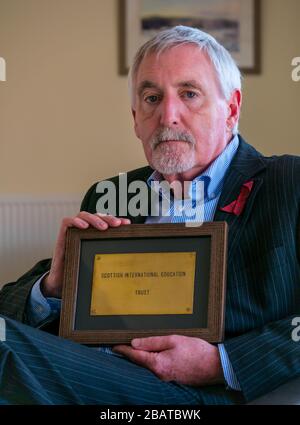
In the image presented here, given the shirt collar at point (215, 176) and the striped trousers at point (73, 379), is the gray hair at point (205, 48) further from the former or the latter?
the striped trousers at point (73, 379)

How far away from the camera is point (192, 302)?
4.66 feet

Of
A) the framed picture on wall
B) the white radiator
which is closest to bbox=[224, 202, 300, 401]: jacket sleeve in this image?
the white radiator

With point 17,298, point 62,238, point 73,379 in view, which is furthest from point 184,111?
point 73,379

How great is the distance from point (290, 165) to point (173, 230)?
362 millimetres

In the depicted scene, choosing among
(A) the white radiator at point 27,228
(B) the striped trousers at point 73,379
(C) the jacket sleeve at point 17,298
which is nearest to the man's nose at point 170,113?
(C) the jacket sleeve at point 17,298

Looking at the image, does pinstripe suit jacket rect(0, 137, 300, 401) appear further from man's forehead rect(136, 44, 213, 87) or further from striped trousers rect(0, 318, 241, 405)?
man's forehead rect(136, 44, 213, 87)

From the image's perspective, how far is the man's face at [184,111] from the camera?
1.70 meters

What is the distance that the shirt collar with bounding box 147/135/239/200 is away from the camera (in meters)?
1.68

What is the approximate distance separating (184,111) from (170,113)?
4cm

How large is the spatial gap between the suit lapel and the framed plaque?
4.0 inches

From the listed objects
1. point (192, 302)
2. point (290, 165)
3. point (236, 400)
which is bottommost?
point (236, 400)

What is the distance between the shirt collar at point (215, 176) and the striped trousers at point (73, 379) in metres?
0.50

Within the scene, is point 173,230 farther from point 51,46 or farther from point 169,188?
point 51,46
